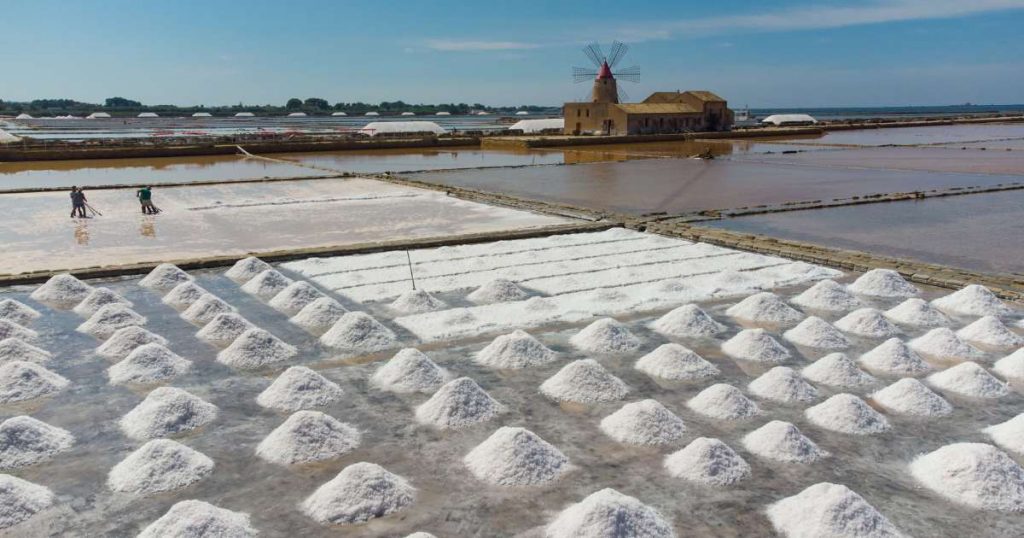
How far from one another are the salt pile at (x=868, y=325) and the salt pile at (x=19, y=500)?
22.8 ft

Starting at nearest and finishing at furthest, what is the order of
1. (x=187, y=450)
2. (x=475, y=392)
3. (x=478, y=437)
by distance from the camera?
(x=187, y=450) < (x=478, y=437) < (x=475, y=392)

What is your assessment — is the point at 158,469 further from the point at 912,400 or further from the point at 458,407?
the point at 912,400

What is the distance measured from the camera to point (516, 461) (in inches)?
197

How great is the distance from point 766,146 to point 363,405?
119 ft

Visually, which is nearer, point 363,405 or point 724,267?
point 363,405

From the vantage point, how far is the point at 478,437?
564 centimetres

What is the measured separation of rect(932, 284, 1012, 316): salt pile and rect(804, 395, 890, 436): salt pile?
11.4ft

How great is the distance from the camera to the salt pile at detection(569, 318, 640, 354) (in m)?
7.45

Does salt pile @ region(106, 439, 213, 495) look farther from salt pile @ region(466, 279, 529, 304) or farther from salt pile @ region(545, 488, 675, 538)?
salt pile @ region(466, 279, 529, 304)

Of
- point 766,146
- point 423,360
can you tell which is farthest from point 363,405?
point 766,146

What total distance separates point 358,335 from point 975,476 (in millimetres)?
5149

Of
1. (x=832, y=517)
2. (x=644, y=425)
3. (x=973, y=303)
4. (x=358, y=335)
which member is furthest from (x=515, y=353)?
(x=973, y=303)

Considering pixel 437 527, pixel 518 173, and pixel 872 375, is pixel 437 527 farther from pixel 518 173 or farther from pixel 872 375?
pixel 518 173

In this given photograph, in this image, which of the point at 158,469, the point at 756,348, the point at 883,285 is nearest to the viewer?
the point at 158,469
